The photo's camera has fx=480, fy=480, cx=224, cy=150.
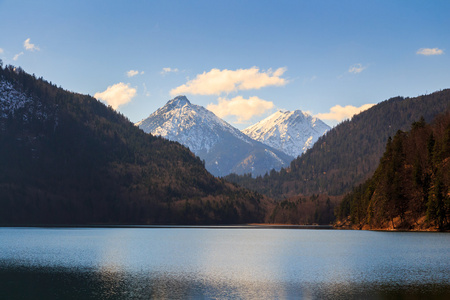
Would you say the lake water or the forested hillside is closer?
the lake water

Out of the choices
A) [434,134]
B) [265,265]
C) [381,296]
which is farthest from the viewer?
[434,134]

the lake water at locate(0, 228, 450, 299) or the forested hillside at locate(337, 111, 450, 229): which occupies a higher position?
the forested hillside at locate(337, 111, 450, 229)

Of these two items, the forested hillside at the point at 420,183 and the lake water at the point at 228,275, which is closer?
the lake water at the point at 228,275

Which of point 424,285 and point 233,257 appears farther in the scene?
point 233,257

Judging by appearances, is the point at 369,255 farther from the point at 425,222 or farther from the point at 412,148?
the point at 412,148

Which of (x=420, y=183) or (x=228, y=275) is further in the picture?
(x=420, y=183)

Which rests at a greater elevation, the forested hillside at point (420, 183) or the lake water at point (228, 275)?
the forested hillside at point (420, 183)

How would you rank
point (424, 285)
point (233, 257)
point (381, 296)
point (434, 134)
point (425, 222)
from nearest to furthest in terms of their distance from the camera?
point (381, 296)
point (424, 285)
point (233, 257)
point (425, 222)
point (434, 134)

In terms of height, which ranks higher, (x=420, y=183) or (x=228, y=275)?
(x=420, y=183)

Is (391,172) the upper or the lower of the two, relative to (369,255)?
upper

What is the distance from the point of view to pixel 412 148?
193m

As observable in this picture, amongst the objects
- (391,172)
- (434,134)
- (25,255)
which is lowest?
(25,255)

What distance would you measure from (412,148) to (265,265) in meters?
136

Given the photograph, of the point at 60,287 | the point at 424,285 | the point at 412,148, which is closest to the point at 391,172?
the point at 412,148
